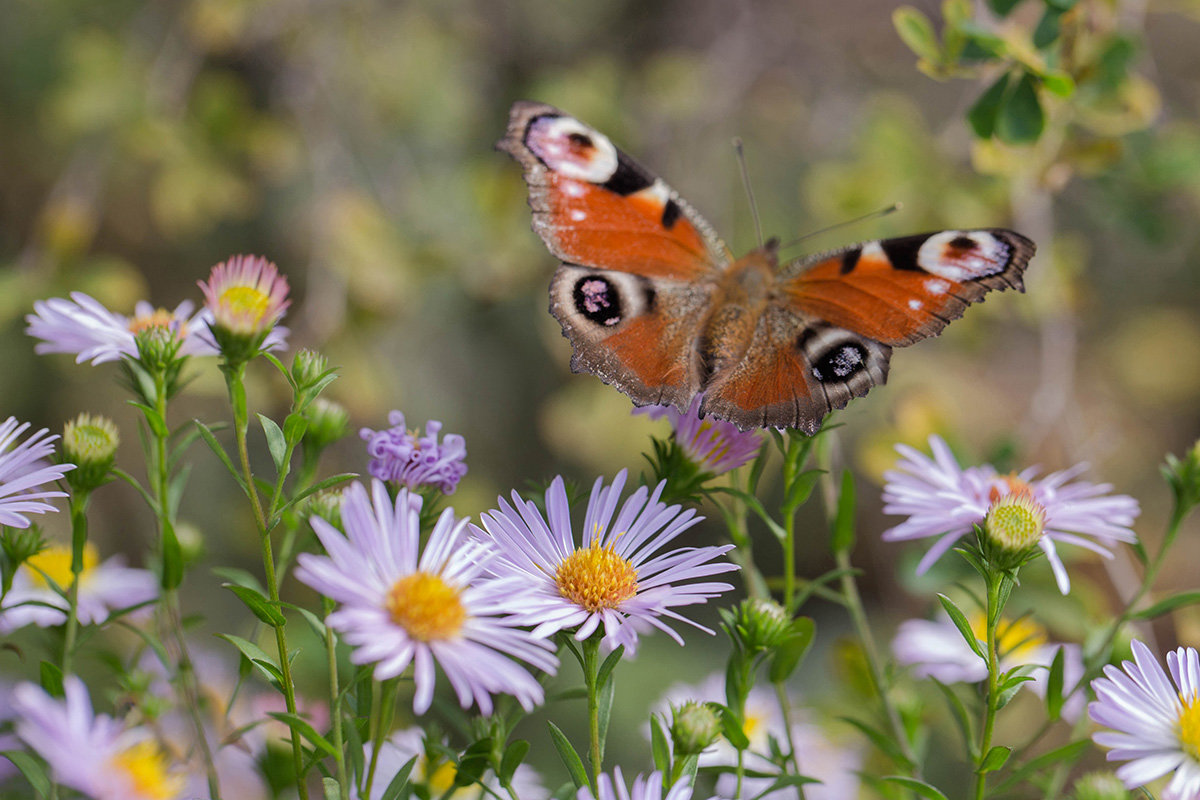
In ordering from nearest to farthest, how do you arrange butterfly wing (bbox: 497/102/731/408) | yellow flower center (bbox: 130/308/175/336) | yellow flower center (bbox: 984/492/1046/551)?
yellow flower center (bbox: 984/492/1046/551) → yellow flower center (bbox: 130/308/175/336) → butterfly wing (bbox: 497/102/731/408)

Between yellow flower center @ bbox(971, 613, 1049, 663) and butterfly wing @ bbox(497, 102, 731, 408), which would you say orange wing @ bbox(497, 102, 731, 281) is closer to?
butterfly wing @ bbox(497, 102, 731, 408)

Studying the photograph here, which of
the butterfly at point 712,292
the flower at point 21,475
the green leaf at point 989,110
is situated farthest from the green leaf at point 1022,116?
the flower at point 21,475

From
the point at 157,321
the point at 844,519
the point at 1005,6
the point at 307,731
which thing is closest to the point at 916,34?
the point at 1005,6

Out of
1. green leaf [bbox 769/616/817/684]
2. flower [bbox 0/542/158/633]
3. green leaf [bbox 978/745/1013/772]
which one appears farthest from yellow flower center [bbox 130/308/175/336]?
green leaf [bbox 978/745/1013/772]

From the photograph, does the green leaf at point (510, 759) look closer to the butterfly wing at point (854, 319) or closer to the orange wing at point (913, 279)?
the butterfly wing at point (854, 319)

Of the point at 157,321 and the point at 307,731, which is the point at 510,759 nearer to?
the point at 307,731

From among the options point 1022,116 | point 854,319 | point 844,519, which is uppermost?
point 1022,116
